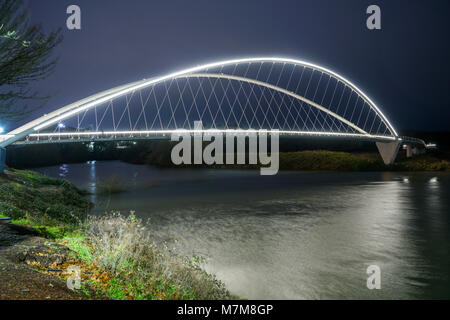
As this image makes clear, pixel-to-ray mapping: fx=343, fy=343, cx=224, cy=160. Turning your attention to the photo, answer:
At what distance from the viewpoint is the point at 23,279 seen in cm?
414

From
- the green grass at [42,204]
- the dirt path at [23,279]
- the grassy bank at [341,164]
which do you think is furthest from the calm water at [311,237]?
the grassy bank at [341,164]

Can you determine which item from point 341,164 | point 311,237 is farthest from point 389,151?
point 311,237

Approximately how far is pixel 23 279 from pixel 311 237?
32.8ft

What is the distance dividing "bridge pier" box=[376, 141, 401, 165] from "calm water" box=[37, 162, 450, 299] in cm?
3155

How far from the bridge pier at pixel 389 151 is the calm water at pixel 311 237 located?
3155 centimetres

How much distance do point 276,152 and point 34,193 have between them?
146 feet

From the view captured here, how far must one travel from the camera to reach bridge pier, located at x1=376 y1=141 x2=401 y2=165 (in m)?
54.0

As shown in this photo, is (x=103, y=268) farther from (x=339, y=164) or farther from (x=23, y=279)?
(x=339, y=164)

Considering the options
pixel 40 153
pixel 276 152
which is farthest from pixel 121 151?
pixel 276 152

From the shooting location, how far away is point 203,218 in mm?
16344

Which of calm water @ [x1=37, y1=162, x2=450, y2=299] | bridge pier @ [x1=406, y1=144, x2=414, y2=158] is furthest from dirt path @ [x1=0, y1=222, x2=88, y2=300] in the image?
bridge pier @ [x1=406, y1=144, x2=414, y2=158]

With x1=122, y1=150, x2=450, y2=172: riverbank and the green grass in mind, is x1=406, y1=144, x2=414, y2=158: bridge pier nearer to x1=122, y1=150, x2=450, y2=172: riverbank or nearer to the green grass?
x1=122, y1=150, x2=450, y2=172: riverbank

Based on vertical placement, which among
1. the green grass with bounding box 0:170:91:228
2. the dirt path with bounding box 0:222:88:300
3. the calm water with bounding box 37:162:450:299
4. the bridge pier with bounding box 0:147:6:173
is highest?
the bridge pier with bounding box 0:147:6:173
